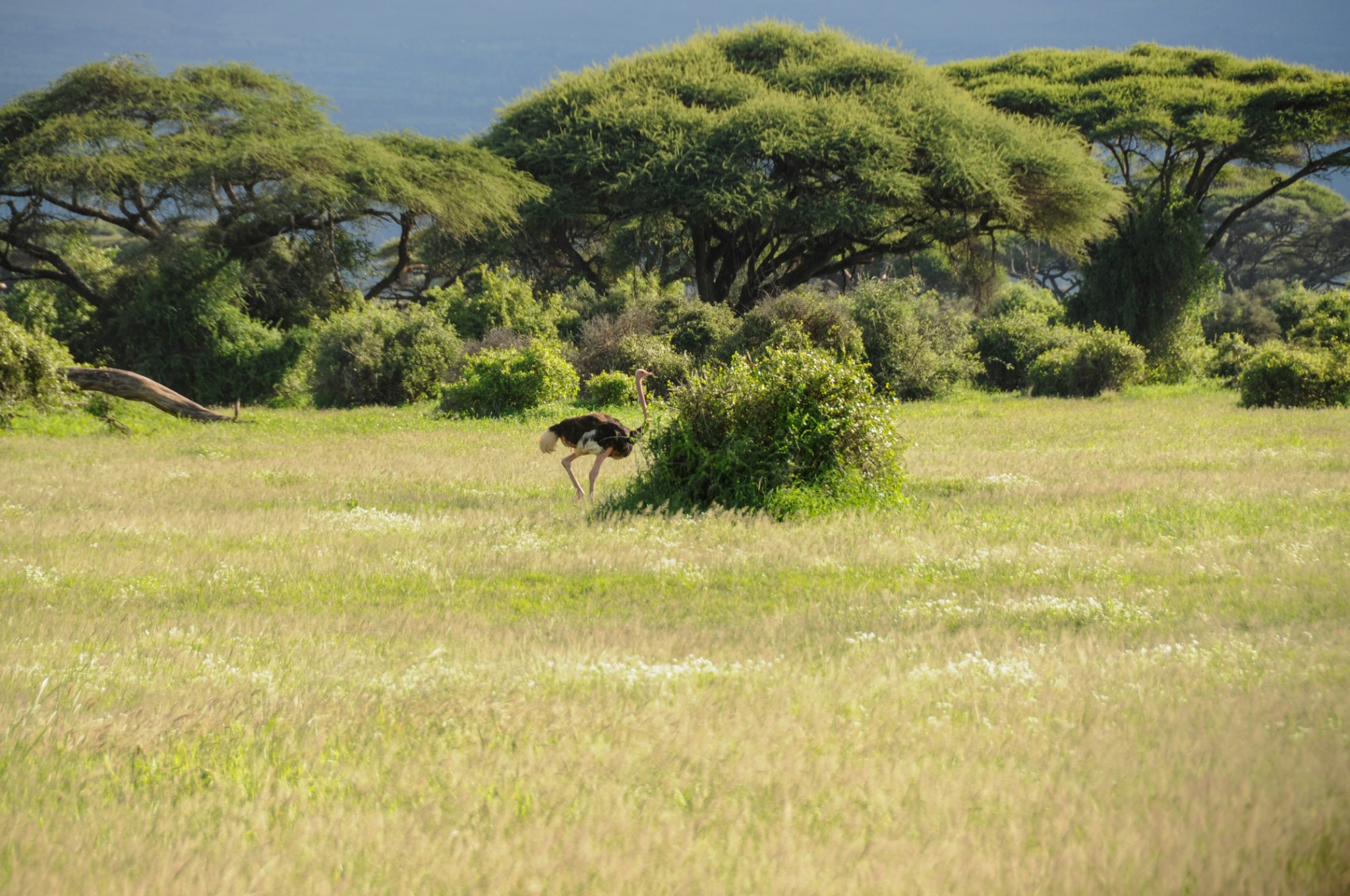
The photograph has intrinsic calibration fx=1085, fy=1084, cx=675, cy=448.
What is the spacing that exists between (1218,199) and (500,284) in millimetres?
68117

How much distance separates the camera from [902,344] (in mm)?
28953

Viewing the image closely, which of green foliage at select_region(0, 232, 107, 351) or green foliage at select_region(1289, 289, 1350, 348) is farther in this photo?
green foliage at select_region(0, 232, 107, 351)

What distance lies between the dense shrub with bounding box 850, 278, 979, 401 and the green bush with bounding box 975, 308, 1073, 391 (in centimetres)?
458

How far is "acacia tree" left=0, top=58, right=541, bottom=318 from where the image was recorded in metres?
32.0

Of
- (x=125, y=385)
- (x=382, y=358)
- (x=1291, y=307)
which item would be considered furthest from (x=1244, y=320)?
(x=125, y=385)

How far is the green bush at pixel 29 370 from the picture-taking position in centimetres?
1898

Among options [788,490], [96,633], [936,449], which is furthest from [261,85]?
[96,633]

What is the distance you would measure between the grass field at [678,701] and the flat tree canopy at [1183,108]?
34.4 metres

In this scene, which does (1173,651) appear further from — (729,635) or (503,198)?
(503,198)

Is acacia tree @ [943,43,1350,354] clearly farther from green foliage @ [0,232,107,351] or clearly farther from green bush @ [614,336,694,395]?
green foliage @ [0,232,107,351]

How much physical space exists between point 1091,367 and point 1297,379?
605 centimetres

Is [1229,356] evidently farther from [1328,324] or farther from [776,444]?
[776,444]

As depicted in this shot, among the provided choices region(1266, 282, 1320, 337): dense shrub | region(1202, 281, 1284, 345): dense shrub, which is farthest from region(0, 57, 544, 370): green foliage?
region(1266, 282, 1320, 337): dense shrub

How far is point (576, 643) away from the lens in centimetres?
586
